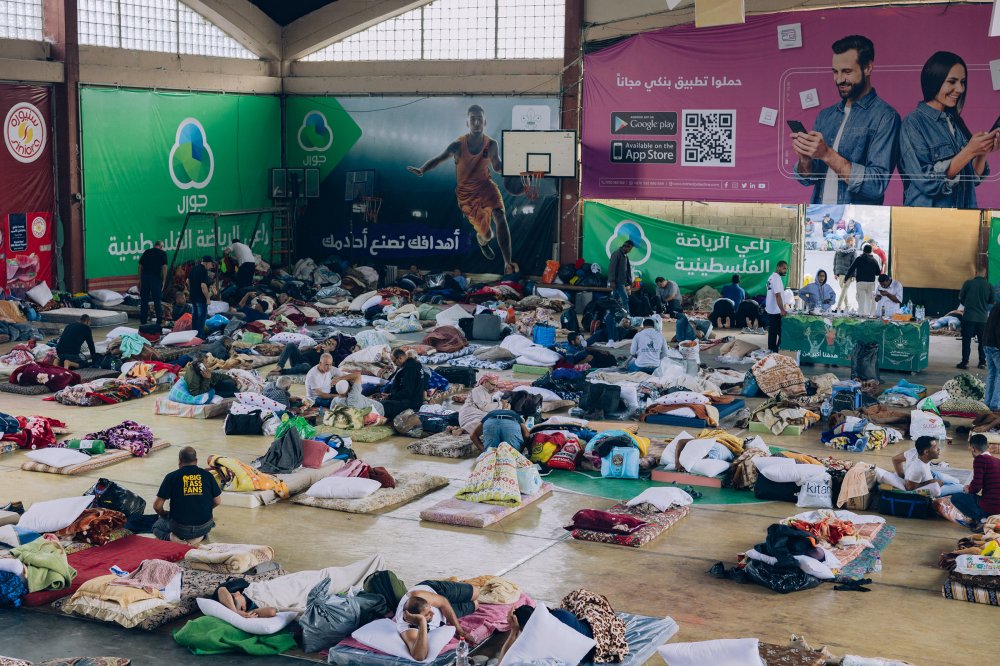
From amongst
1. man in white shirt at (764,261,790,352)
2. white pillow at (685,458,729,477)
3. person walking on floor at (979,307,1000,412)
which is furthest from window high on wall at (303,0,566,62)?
white pillow at (685,458,729,477)

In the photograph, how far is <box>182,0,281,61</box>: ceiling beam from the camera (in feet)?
90.2

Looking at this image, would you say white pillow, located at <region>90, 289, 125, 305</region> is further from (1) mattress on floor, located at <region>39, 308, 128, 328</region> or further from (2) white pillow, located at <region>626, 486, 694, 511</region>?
(2) white pillow, located at <region>626, 486, 694, 511</region>

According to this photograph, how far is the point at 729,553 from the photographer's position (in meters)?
10.9

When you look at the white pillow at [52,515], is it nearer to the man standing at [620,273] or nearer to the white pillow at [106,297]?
the man standing at [620,273]

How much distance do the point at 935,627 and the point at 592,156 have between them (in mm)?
18309

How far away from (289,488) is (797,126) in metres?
15.1

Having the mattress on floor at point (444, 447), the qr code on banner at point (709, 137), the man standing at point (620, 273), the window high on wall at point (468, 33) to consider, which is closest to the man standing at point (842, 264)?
the qr code on banner at point (709, 137)

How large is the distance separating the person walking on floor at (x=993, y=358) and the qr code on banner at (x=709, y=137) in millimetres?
9560

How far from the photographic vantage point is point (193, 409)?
16.0m

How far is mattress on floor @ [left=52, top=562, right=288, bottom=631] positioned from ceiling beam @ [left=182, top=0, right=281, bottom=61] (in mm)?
19812

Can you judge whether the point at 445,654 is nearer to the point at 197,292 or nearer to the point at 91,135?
the point at 197,292

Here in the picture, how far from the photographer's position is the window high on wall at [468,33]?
27141mm

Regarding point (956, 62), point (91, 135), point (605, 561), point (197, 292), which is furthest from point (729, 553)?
point (91, 135)

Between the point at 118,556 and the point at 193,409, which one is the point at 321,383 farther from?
the point at 118,556
